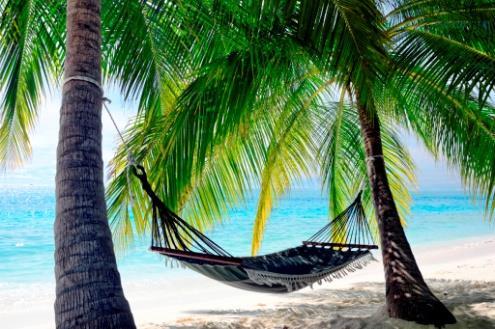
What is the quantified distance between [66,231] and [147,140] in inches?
51.4

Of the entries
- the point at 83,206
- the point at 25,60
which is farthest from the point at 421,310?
the point at 25,60

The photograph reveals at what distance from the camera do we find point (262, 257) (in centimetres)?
252

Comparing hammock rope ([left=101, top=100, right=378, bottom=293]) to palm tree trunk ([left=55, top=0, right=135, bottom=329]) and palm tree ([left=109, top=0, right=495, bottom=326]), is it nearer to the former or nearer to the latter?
palm tree trunk ([left=55, top=0, right=135, bottom=329])

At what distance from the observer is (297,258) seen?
112 inches

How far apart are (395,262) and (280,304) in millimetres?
1720

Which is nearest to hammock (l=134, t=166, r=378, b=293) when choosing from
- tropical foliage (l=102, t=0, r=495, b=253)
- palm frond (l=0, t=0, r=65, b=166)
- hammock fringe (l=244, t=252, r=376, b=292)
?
hammock fringe (l=244, t=252, r=376, b=292)

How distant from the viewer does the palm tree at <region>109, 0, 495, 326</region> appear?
1839 millimetres

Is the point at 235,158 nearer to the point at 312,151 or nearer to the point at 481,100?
the point at 312,151

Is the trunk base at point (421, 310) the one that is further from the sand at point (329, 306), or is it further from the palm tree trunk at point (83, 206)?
the palm tree trunk at point (83, 206)

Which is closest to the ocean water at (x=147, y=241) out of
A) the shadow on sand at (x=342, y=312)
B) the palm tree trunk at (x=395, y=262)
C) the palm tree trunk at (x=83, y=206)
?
the shadow on sand at (x=342, y=312)

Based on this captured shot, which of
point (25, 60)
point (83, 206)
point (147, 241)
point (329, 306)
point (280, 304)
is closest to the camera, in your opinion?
point (83, 206)

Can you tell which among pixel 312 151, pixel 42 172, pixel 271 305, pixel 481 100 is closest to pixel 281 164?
pixel 312 151

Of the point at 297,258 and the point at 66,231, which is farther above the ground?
the point at 66,231

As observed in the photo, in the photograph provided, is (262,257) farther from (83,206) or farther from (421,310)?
(83,206)
